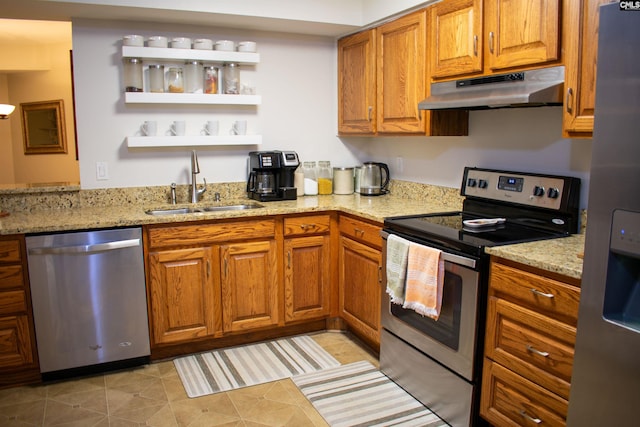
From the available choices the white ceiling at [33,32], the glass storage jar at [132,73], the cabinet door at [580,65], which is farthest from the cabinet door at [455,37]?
the white ceiling at [33,32]

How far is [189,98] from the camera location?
3396mm

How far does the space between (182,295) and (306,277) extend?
2.60 ft

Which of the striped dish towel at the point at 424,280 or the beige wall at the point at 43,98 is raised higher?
the beige wall at the point at 43,98

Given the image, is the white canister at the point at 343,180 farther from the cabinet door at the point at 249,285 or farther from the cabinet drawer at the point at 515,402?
the cabinet drawer at the point at 515,402

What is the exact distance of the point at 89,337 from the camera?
2889 mm

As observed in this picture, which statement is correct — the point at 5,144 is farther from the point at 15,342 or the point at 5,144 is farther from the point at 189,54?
the point at 15,342

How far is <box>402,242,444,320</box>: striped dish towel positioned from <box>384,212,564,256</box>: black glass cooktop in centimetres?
7

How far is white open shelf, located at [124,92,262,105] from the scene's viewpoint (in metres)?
3.29

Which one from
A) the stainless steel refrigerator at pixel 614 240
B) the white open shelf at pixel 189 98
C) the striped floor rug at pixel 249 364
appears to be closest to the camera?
the stainless steel refrigerator at pixel 614 240

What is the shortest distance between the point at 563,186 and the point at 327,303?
1669 millimetres

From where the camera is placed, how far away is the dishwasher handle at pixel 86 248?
2732mm

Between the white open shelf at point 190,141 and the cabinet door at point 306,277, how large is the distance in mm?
801

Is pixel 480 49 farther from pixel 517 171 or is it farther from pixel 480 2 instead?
pixel 517 171

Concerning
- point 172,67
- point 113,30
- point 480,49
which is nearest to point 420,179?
point 480,49
